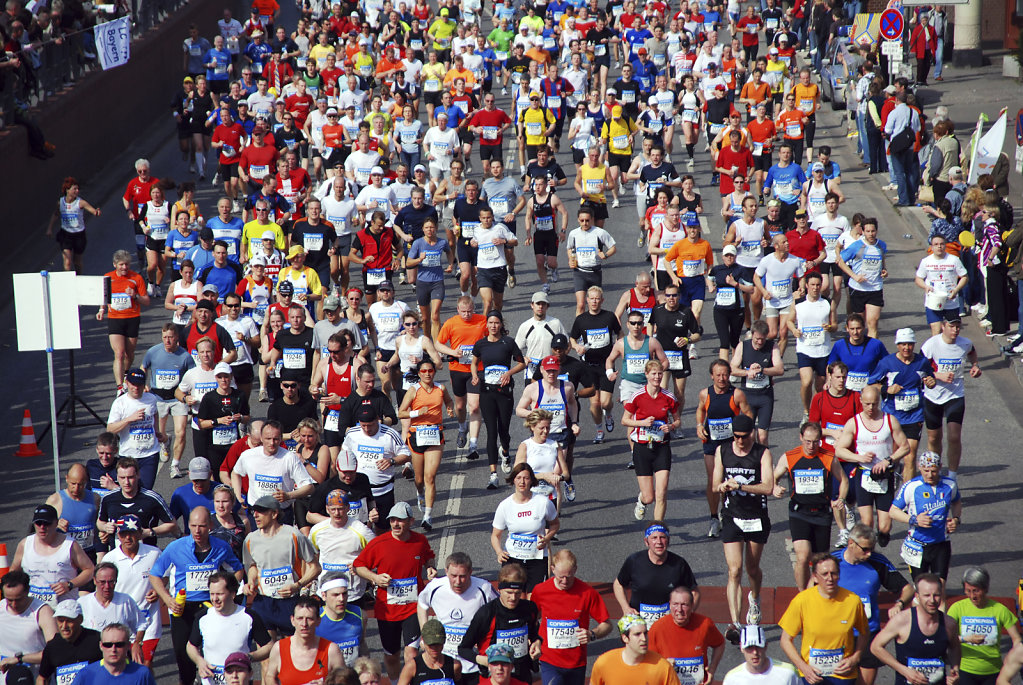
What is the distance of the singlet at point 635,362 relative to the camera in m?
15.7

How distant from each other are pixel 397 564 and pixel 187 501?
7.27 ft

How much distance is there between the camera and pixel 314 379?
15688 millimetres

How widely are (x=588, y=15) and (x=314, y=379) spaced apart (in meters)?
20.9

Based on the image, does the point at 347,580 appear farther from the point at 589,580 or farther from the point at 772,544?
the point at 772,544

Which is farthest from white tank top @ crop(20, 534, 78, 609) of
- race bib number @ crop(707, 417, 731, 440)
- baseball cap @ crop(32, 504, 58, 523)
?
race bib number @ crop(707, 417, 731, 440)

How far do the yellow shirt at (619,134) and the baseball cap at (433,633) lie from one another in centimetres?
1669

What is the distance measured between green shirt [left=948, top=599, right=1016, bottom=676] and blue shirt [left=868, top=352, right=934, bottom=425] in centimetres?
419

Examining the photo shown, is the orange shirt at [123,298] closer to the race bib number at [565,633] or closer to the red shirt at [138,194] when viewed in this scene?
the red shirt at [138,194]

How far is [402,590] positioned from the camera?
11297 millimetres

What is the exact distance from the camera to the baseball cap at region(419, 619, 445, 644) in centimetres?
969

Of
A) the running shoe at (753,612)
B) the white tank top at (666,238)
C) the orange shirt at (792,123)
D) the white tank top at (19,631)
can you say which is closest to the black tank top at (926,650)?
the running shoe at (753,612)

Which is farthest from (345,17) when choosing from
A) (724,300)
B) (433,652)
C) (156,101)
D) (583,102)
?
(433,652)

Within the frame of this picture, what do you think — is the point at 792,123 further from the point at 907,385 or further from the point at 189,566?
the point at 189,566

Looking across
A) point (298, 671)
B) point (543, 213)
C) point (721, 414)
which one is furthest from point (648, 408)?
point (543, 213)
